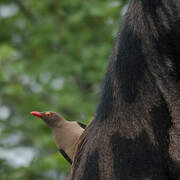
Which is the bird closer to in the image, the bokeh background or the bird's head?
the bird's head

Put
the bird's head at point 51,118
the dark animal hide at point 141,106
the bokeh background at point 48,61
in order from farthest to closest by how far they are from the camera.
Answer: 1. the bokeh background at point 48,61
2. the bird's head at point 51,118
3. the dark animal hide at point 141,106

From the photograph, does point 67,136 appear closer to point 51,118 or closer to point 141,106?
point 51,118

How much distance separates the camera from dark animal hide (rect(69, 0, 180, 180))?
216cm

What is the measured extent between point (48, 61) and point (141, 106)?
768 cm

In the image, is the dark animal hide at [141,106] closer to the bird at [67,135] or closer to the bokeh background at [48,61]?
the bird at [67,135]

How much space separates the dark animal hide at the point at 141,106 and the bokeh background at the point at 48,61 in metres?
5.44

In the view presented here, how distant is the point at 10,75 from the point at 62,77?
5.47ft

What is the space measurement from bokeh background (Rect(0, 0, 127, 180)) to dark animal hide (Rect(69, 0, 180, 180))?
17.8ft

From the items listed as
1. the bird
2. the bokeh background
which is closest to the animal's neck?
the bird

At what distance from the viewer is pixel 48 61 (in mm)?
9805

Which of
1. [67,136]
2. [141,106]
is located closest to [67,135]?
[67,136]

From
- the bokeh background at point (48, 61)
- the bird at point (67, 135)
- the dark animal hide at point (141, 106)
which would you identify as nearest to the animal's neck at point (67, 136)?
the bird at point (67, 135)

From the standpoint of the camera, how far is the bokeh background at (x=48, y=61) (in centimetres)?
841

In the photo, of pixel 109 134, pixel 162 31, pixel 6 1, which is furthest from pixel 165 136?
pixel 6 1
